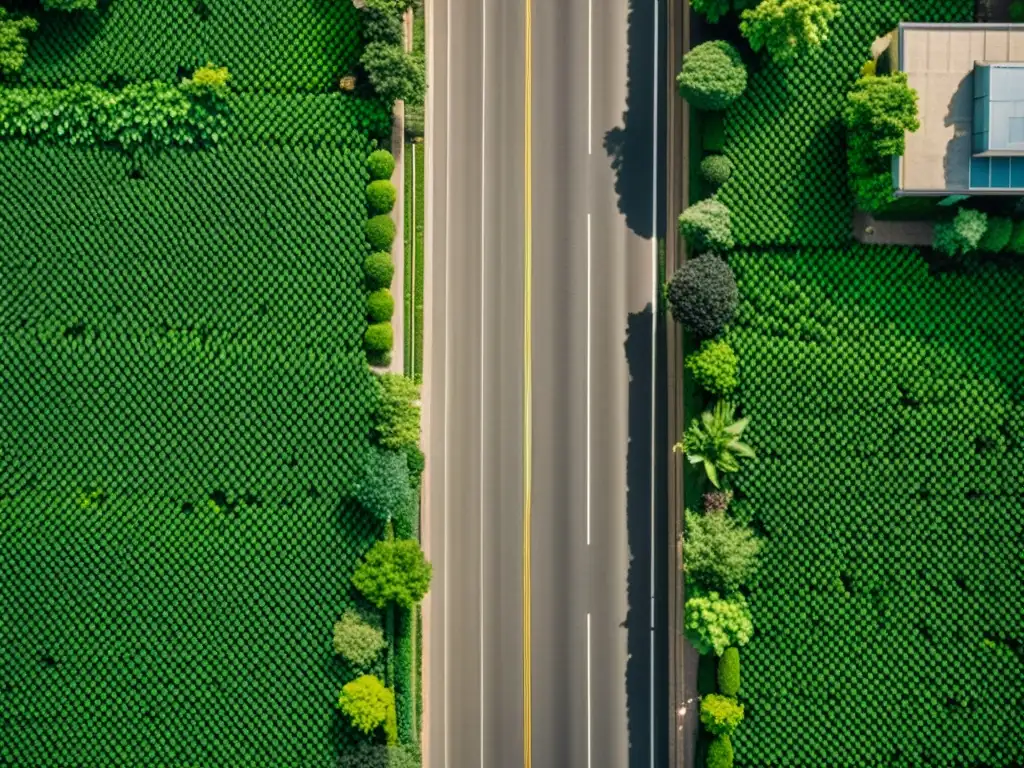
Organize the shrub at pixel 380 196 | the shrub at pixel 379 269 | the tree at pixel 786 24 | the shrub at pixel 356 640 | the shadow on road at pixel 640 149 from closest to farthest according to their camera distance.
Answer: the tree at pixel 786 24 < the shrub at pixel 356 640 < the shrub at pixel 379 269 < the shrub at pixel 380 196 < the shadow on road at pixel 640 149

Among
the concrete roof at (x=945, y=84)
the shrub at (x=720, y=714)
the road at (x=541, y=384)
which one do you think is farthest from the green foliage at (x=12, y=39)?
the shrub at (x=720, y=714)

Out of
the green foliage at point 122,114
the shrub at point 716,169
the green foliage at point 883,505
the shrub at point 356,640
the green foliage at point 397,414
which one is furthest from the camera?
the green foliage at point 122,114

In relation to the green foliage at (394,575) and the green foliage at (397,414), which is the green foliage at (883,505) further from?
the green foliage at (397,414)

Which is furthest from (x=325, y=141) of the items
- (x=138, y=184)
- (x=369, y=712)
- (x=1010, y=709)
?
(x=1010, y=709)

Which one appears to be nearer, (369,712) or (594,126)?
(369,712)

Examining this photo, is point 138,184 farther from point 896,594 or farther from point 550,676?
point 896,594

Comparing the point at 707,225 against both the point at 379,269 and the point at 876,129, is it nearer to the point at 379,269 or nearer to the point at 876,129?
the point at 876,129

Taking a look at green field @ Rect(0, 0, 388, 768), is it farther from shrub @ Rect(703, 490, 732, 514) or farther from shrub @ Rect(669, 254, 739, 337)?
shrub @ Rect(703, 490, 732, 514)
